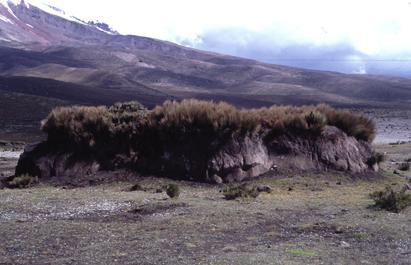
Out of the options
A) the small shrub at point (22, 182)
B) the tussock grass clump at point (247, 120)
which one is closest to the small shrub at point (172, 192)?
the tussock grass clump at point (247, 120)

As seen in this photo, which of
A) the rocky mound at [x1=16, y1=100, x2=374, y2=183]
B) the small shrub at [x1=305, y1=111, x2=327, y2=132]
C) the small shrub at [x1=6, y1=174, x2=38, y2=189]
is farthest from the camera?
the small shrub at [x1=305, y1=111, x2=327, y2=132]

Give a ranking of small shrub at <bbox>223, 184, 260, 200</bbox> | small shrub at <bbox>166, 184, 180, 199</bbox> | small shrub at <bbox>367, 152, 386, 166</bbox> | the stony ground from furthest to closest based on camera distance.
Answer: small shrub at <bbox>367, 152, 386, 166</bbox>
small shrub at <bbox>223, 184, 260, 200</bbox>
small shrub at <bbox>166, 184, 180, 199</bbox>
the stony ground

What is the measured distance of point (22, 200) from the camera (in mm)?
14219

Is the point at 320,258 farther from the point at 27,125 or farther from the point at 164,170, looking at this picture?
the point at 27,125

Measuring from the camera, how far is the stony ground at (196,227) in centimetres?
930

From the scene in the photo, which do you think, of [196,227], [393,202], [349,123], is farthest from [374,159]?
[196,227]

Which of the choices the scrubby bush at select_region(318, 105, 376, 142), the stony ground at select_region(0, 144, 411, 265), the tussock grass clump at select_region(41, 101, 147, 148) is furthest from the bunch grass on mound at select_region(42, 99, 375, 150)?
the stony ground at select_region(0, 144, 411, 265)

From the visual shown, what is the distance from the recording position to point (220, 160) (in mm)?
17719

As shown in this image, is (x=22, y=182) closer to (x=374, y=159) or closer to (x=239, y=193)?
(x=239, y=193)

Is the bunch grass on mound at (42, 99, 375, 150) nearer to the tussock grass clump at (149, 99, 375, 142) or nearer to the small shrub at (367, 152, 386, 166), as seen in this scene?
the tussock grass clump at (149, 99, 375, 142)

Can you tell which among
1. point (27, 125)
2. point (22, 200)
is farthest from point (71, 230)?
point (27, 125)

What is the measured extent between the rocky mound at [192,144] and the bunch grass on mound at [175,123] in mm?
31

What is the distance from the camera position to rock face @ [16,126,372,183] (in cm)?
1777

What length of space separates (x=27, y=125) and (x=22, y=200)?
179 ft
